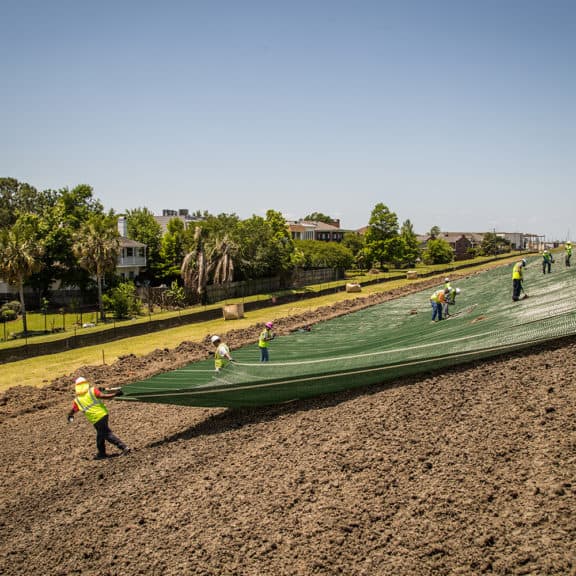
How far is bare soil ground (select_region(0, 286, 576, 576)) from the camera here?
694 centimetres

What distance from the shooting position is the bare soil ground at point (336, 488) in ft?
22.8

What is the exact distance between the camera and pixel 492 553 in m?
6.51

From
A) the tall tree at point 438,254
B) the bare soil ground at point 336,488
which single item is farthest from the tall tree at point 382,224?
the bare soil ground at point 336,488

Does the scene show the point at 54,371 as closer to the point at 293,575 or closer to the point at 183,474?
the point at 183,474

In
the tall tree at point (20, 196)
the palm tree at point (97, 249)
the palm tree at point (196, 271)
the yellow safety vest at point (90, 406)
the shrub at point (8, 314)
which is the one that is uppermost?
the tall tree at point (20, 196)

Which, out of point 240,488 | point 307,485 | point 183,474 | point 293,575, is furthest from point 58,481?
point 293,575

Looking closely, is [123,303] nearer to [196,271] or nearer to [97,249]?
[97,249]

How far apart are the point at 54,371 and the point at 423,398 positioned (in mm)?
18293

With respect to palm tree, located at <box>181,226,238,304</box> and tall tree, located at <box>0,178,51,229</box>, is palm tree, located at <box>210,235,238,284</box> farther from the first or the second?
tall tree, located at <box>0,178,51,229</box>

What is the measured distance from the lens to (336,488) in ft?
27.7

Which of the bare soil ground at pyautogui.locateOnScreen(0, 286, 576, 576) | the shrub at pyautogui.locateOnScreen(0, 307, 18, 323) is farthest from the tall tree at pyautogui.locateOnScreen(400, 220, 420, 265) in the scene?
the bare soil ground at pyautogui.locateOnScreen(0, 286, 576, 576)

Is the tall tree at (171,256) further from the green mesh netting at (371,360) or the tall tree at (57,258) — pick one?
the green mesh netting at (371,360)

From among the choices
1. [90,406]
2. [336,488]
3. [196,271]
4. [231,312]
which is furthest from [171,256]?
[336,488]

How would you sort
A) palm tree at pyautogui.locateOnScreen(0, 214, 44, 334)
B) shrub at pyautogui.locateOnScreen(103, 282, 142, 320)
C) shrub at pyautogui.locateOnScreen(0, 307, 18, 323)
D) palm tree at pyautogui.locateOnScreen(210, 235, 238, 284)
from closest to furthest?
1. palm tree at pyautogui.locateOnScreen(0, 214, 44, 334)
2. shrub at pyautogui.locateOnScreen(103, 282, 142, 320)
3. shrub at pyautogui.locateOnScreen(0, 307, 18, 323)
4. palm tree at pyautogui.locateOnScreen(210, 235, 238, 284)
